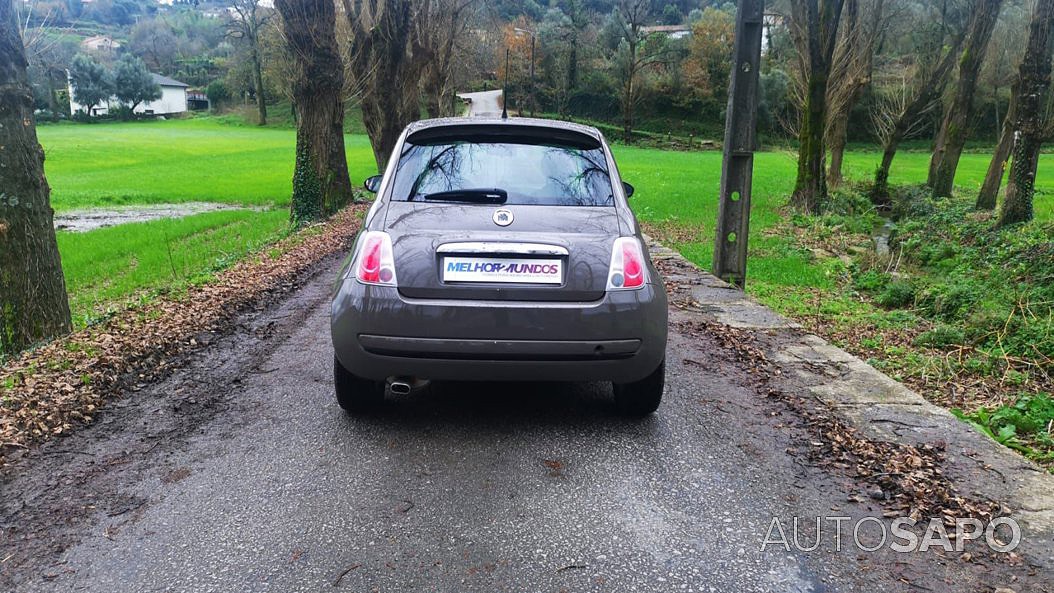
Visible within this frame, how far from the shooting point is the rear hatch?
3.59 metres

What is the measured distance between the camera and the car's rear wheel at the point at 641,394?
13.1ft

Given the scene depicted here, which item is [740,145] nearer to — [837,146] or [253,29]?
[837,146]

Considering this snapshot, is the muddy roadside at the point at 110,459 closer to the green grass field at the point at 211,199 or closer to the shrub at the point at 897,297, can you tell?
the green grass field at the point at 211,199

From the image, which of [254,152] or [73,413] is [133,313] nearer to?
[73,413]

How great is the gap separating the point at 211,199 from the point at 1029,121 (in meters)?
20.0

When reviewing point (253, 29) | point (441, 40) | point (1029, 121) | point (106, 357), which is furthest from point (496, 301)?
point (253, 29)

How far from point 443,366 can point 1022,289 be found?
21.4 ft

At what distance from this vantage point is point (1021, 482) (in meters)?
3.38

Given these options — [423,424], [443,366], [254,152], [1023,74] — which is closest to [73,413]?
[423,424]

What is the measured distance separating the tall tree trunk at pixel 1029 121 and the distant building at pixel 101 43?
11872 centimetres

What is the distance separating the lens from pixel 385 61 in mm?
20016

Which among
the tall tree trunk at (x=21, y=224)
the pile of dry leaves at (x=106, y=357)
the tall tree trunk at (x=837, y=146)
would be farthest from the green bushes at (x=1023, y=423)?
the tall tree trunk at (x=837, y=146)

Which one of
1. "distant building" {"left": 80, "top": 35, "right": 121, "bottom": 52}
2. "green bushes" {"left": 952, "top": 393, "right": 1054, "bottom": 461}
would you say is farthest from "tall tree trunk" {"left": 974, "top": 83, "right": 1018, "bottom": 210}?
"distant building" {"left": 80, "top": 35, "right": 121, "bottom": 52}

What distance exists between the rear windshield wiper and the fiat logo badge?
161 millimetres
